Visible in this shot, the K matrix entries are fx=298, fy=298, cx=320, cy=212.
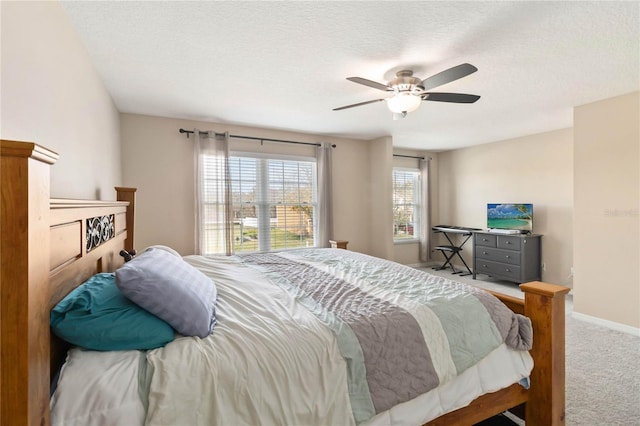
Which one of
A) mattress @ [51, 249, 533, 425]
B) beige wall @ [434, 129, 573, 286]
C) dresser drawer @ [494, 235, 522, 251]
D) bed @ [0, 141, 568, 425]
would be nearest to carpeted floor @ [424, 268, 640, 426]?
bed @ [0, 141, 568, 425]

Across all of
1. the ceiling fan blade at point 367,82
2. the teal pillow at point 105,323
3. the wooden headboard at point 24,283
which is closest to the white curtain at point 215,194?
the ceiling fan blade at point 367,82

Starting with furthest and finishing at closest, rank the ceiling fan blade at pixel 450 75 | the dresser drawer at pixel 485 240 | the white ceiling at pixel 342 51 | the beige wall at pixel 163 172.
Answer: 1. the dresser drawer at pixel 485 240
2. the beige wall at pixel 163 172
3. the ceiling fan blade at pixel 450 75
4. the white ceiling at pixel 342 51

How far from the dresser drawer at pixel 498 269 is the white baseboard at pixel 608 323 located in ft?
3.67

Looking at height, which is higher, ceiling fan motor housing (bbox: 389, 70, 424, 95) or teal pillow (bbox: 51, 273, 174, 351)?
ceiling fan motor housing (bbox: 389, 70, 424, 95)

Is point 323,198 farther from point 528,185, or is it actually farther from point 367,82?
point 528,185

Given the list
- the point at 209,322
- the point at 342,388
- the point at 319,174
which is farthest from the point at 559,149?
the point at 209,322

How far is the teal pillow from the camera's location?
0.99 meters

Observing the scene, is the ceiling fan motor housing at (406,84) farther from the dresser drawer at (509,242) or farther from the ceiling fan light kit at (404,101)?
the dresser drawer at (509,242)

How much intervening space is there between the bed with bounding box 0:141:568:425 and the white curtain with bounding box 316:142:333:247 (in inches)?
91.6

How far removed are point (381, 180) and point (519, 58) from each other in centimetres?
282

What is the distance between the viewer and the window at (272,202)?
4.27 metres

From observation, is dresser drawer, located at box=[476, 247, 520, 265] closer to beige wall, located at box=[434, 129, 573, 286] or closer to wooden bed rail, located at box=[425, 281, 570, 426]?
beige wall, located at box=[434, 129, 573, 286]

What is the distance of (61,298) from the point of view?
110 cm

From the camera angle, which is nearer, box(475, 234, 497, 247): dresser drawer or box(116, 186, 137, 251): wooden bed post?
box(116, 186, 137, 251): wooden bed post
